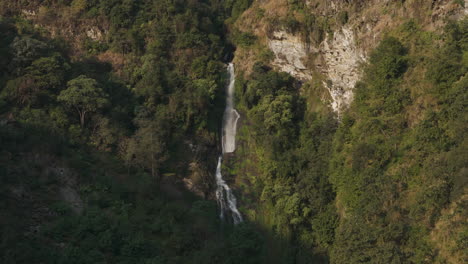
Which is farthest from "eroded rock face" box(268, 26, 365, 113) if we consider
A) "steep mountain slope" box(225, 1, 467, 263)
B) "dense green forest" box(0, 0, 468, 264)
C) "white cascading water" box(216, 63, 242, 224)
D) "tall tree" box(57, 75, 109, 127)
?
"tall tree" box(57, 75, 109, 127)

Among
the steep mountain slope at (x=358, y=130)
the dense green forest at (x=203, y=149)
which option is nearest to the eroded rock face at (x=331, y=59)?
the steep mountain slope at (x=358, y=130)

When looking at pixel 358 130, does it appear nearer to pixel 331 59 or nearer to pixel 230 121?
pixel 331 59

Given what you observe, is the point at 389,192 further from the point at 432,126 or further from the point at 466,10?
the point at 466,10

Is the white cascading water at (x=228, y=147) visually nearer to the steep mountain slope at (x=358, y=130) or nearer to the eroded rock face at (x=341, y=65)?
the steep mountain slope at (x=358, y=130)

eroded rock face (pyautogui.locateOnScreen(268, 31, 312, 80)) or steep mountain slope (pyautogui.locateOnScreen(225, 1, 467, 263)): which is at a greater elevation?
eroded rock face (pyautogui.locateOnScreen(268, 31, 312, 80))

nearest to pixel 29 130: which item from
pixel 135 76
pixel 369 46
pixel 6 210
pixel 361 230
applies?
pixel 6 210

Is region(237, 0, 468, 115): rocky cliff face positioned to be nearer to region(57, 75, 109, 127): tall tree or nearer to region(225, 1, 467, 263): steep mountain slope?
region(225, 1, 467, 263): steep mountain slope
